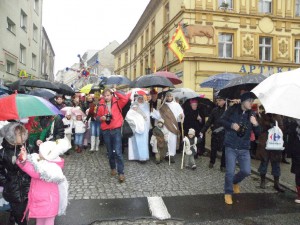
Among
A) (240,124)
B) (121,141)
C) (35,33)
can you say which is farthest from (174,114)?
(35,33)

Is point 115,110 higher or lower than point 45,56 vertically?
lower

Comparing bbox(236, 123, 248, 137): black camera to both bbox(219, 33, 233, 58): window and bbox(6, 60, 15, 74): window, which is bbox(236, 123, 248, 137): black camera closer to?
bbox(219, 33, 233, 58): window

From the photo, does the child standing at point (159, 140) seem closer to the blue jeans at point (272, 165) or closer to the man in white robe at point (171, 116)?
the man in white robe at point (171, 116)

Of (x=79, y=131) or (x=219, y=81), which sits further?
(x=219, y=81)

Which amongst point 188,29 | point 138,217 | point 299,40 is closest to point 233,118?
point 138,217

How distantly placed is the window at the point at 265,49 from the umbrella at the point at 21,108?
1883 centimetres

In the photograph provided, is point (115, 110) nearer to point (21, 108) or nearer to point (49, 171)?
point (21, 108)

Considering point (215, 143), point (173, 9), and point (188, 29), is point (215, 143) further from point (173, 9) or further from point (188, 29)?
point (173, 9)

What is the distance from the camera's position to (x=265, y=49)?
2017cm

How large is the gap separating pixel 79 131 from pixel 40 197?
6343 millimetres

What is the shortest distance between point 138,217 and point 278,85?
263 centimetres

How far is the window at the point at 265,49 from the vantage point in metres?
20.1

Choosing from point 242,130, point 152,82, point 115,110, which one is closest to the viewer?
point 242,130

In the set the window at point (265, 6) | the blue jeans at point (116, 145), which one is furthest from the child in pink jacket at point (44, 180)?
the window at point (265, 6)
